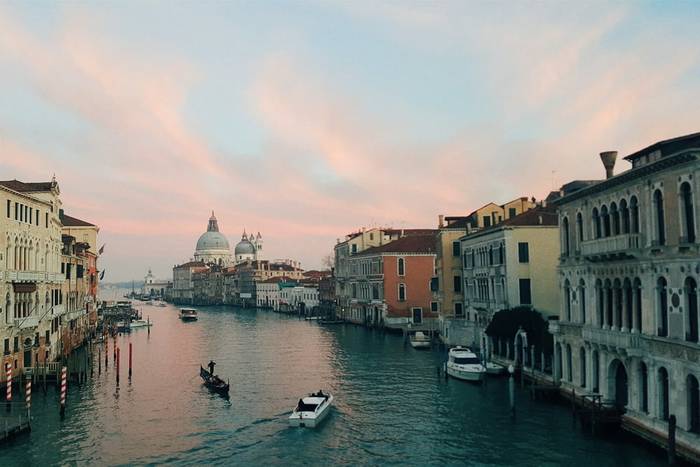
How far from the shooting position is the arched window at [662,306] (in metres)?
19.6

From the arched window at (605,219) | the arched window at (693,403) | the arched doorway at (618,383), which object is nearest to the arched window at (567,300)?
the arched window at (605,219)

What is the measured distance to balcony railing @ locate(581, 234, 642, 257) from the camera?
20.7 meters

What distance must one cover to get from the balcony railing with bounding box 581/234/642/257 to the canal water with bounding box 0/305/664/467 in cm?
607

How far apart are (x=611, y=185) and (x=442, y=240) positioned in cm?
2599

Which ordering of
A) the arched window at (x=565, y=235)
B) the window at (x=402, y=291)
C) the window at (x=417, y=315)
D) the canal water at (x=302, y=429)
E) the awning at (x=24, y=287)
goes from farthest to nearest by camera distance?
the window at (x=402, y=291)
the window at (x=417, y=315)
the awning at (x=24, y=287)
the arched window at (x=565, y=235)
the canal water at (x=302, y=429)

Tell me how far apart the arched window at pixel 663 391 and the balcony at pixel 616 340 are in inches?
40.1

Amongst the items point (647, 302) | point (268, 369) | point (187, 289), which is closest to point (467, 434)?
point (647, 302)

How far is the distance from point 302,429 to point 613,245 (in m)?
12.9

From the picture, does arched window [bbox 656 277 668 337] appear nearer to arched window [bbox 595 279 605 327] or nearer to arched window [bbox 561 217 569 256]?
arched window [bbox 595 279 605 327]

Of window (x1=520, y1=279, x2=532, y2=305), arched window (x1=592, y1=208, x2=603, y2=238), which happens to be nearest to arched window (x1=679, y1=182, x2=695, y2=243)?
arched window (x1=592, y1=208, x2=603, y2=238)

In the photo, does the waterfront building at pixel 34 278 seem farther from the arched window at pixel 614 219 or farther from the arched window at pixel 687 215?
the arched window at pixel 687 215

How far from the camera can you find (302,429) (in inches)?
962

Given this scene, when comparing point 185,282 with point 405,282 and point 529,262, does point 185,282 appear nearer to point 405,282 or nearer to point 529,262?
point 405,282

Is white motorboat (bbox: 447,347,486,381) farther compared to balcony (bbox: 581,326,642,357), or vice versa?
white motorboat (bbox: 447,347,486,381)
